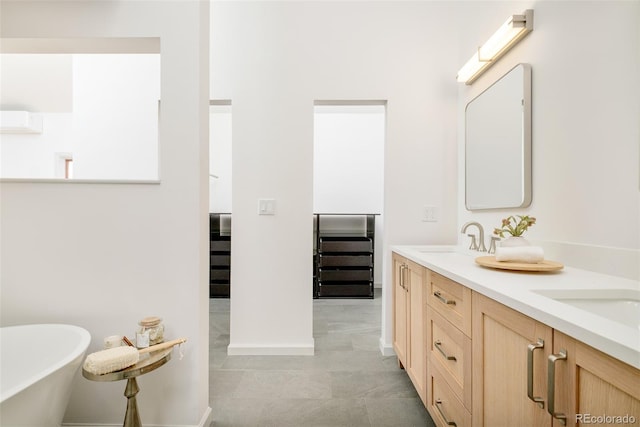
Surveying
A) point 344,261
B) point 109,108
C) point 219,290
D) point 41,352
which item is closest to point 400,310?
point 41,352

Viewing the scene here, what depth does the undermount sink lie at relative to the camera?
0.88m

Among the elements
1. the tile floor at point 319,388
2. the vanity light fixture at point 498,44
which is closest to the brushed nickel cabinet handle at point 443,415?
the tile floor at point 319,388

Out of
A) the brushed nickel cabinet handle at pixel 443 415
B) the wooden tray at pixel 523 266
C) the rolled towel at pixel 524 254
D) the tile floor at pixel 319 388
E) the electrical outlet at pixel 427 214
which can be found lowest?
the tile floor at pixel 319 388

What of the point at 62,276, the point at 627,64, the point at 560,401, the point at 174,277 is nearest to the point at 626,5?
the point at 627,64

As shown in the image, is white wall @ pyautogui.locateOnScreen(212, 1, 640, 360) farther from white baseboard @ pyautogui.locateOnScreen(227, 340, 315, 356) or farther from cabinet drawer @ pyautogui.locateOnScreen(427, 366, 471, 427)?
cabinet drawer @ pyautogui.locateOnScreen(427, 366, 471, 427)

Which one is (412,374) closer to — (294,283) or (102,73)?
(294,283)

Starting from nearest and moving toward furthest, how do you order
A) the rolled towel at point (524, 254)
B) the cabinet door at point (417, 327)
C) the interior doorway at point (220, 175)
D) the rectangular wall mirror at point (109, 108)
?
1. the rolled towel at point (524, 254)
2. the cabinet door at point (417, 327)
3. the rectangular wall mirror at point (109, 108)
4. the interior doorway at point (220, 175)

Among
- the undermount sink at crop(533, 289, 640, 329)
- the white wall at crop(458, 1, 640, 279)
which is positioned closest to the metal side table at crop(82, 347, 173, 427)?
the undermount sink at crop(533, 289, 640, 329)

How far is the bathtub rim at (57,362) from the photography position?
3.00 feet

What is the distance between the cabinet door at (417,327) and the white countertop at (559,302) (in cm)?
19

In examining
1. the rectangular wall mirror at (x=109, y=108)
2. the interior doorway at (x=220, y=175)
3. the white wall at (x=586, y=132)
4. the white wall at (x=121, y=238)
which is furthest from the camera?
the interior doorway at (x=220, y=175)

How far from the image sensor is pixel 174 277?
1.40 m

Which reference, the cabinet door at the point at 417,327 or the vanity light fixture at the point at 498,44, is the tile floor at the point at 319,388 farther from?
the vanity light fixture at the point at 498,44

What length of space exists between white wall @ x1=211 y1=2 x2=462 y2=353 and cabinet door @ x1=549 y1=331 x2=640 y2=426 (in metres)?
1.70
